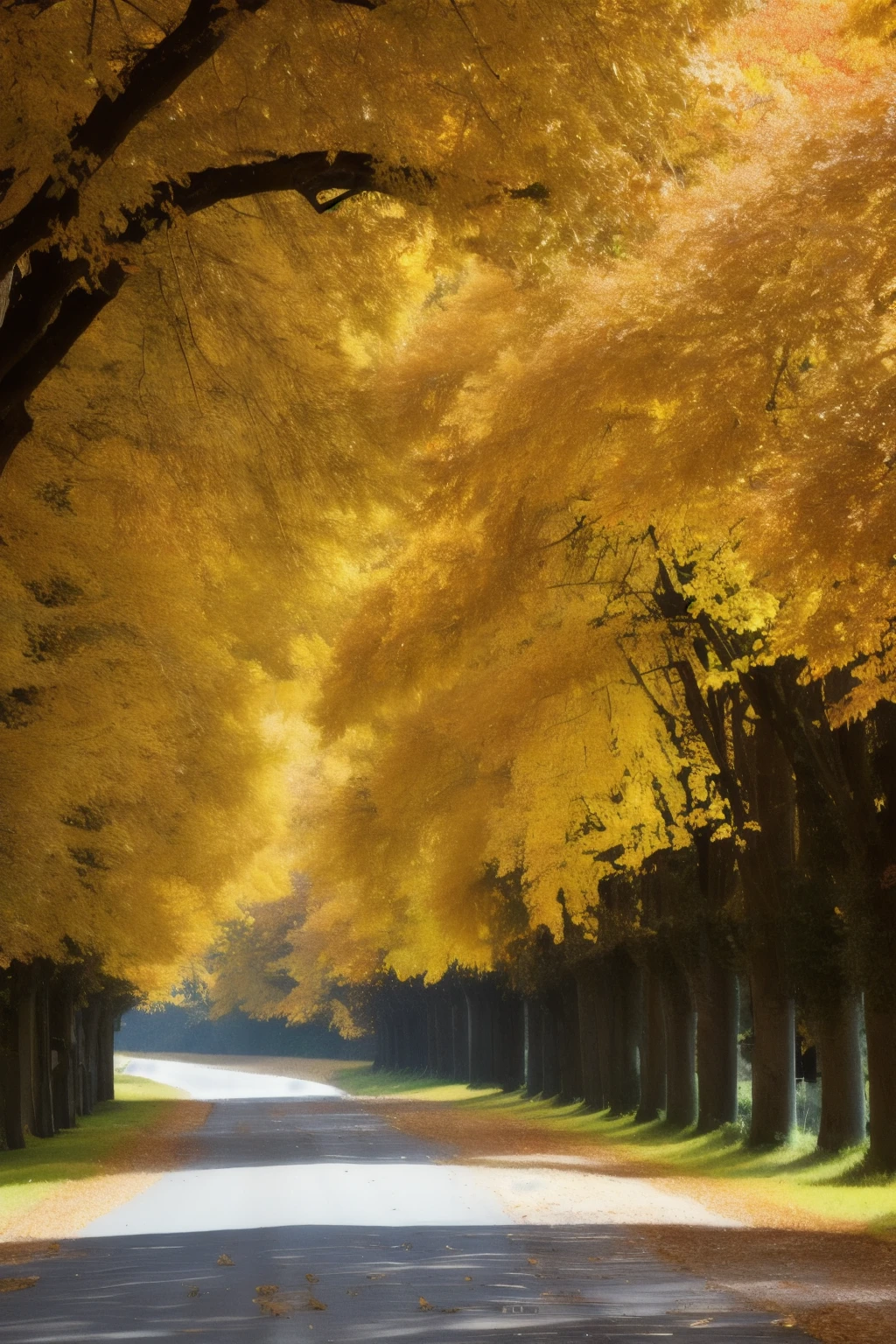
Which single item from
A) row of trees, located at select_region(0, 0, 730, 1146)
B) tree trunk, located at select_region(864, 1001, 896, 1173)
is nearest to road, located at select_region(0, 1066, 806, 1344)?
tree trunk, located at select_region(864, 1001, 896, 1173)

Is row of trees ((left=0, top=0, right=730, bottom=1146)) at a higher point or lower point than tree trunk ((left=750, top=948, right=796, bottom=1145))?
higher

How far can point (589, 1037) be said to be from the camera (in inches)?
1535

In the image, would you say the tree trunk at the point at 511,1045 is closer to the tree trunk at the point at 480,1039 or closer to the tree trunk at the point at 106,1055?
the tree trunk at the point at 480,1039

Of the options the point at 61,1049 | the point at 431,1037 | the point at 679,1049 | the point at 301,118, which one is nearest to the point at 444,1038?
the point at 431,1037

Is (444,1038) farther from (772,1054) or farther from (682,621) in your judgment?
(682,621)

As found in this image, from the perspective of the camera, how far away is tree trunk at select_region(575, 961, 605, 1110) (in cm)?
3747

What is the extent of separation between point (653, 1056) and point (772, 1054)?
846 centimetres

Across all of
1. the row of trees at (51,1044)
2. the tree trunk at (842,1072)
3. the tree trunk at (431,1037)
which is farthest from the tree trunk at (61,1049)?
the tree trunk at (431,1037)

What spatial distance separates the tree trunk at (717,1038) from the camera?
28.2 m

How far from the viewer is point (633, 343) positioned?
1484 cm

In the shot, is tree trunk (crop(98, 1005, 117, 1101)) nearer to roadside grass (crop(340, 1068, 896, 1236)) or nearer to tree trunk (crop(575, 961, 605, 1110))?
roadside grass (crop(340, 1068, 896, 1236))

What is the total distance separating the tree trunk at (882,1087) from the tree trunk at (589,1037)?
56.2 ft

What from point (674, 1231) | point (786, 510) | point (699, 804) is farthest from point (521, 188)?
point (699, 804)

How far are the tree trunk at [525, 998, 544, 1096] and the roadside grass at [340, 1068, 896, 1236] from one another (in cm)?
306
